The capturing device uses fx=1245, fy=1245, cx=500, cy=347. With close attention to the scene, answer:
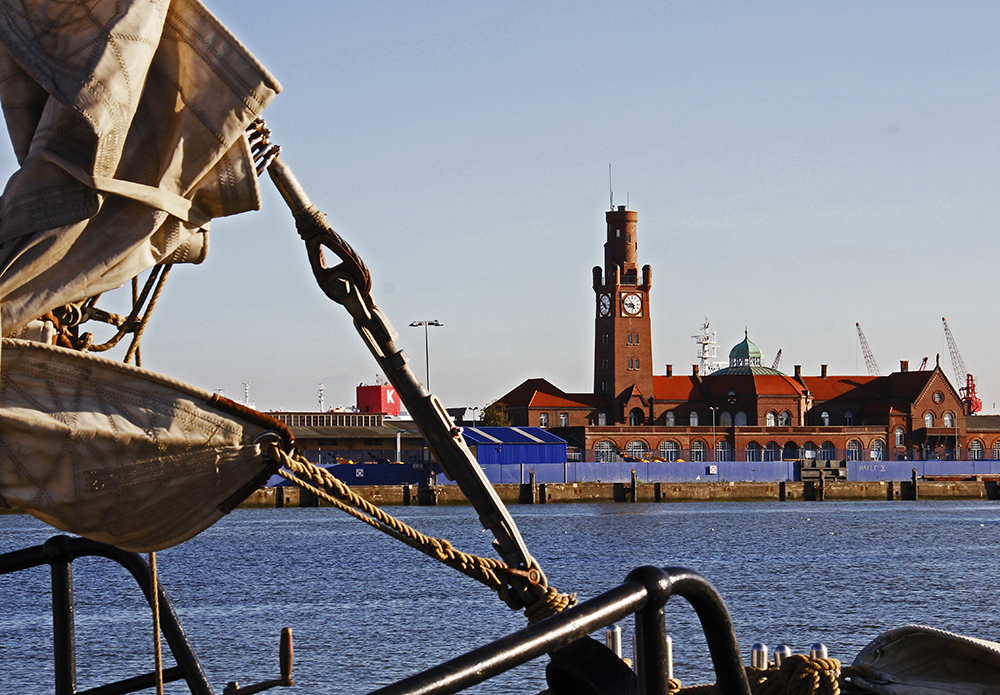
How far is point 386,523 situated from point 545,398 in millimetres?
109736

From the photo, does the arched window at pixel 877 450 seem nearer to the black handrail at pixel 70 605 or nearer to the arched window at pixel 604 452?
the arched window at pixel 604 452

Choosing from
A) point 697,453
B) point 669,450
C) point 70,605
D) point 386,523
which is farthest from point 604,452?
point 70,605

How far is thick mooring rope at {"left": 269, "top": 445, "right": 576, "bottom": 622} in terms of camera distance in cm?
422

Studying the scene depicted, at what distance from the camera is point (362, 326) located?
5.69 metres

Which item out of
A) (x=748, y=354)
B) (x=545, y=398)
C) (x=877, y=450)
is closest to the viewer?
(x=877, y=450)

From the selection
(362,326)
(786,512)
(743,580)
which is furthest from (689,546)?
(362,326)

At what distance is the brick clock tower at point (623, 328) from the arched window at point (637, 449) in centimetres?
570

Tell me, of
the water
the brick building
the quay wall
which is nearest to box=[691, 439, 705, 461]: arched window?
the brick building

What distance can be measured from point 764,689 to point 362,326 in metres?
2.41

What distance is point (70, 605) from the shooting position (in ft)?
15.1

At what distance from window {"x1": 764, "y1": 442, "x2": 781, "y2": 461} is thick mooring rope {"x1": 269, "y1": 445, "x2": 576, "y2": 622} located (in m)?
105

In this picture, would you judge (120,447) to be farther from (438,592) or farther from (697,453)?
(697,453)

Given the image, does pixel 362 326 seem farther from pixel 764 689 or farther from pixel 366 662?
pixel 366 662

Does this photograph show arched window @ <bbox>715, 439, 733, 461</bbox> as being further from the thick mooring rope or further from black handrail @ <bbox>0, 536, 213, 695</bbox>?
black handrail @ <bbox>0, 536, 213, 695</bbox>
